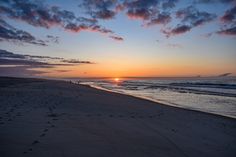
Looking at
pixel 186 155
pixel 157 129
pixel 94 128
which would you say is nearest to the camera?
pixel 186 155

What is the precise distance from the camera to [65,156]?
5.02 m

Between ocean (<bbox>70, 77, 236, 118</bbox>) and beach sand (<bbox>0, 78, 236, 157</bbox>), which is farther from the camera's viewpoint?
ocean (<bbox>70, 77, 236, 118</bbox>)

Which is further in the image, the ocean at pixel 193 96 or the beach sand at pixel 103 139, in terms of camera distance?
the ocean at pixel 193 96

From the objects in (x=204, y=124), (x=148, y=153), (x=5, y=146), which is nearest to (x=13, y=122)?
(x=5, y=146)

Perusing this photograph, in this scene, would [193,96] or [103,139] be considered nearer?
[103,139]

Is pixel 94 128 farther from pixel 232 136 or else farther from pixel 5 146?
pixel 232 136

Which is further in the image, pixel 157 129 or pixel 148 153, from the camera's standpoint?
pixel 157 129

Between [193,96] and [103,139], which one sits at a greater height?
[103,139]

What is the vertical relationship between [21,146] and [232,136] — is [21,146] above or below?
above

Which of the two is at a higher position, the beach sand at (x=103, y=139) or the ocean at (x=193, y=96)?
the beach sand at (x=103, y=139)

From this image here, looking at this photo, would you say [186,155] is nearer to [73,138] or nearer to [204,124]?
[73,138]

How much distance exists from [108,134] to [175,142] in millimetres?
2024

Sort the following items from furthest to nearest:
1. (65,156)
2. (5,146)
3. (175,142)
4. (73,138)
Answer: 1. (175,142)
2. (73,138)
3. (5,146)
4. (65,156)

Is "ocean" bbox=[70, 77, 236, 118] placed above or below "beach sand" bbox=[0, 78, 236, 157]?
below
